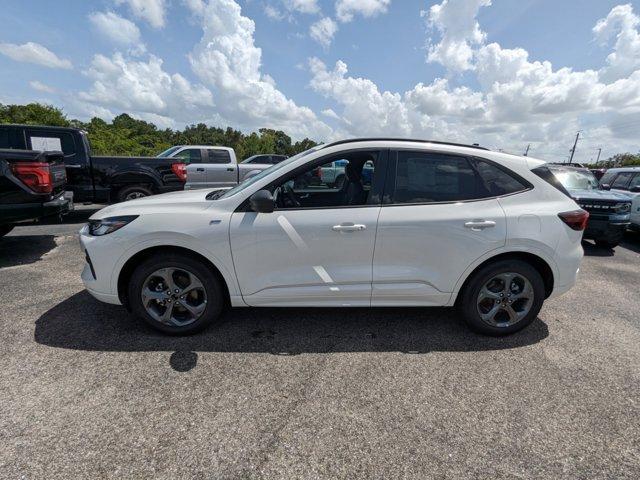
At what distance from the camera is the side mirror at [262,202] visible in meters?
2.81

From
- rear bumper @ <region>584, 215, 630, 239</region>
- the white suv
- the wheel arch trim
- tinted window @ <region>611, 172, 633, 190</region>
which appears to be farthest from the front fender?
tinted window @ <region>611, 172, 633, 190</region>

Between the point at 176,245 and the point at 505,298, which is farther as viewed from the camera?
the point at 505,298

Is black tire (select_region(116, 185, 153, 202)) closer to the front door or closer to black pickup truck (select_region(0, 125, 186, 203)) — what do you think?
black pickup truck (select_region(0, 125, 186, 203))

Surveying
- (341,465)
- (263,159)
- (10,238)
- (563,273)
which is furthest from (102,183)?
(263,159)

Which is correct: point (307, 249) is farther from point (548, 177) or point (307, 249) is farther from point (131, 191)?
point (131, 191)

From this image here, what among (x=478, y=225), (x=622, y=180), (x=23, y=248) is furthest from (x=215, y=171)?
(x=622, y=180)

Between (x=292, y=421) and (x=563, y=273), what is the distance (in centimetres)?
270

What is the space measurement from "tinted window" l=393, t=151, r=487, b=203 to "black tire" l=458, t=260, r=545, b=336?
67cm

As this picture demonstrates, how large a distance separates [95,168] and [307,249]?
666 cm

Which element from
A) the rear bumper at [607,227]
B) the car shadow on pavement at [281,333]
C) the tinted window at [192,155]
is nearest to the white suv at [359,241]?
the car shadow on pavement at [281,333]

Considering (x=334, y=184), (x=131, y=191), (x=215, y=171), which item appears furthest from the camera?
(x=215, y=171)

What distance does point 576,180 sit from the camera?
308 inches

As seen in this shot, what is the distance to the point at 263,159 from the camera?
20.0 meters

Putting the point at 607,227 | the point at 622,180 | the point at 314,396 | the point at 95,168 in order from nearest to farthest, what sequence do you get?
the point at 314,396
the point at 607,227
the point at 95,168
the point at 622,180
